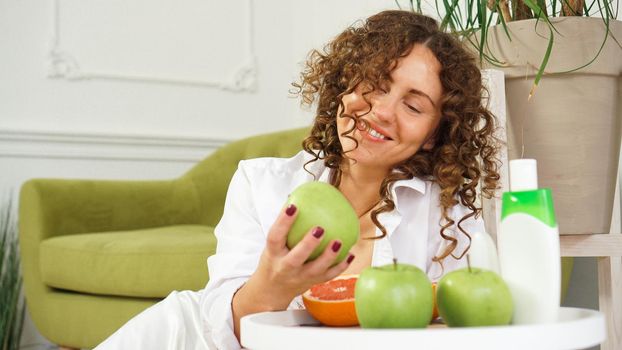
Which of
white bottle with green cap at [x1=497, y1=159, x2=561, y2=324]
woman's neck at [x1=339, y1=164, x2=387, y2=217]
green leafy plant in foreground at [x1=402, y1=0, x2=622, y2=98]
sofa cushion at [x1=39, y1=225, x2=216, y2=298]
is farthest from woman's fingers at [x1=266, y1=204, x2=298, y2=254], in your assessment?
sofa cushion at [x1=39, y1=225, x2=216, y2=298]

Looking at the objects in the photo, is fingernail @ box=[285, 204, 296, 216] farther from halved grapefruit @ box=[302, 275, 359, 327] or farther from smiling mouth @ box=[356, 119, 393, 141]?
smiling mouth @ box=[356, 119, 393, 141]

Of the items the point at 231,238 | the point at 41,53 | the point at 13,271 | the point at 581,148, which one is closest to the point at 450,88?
the point at 581,148

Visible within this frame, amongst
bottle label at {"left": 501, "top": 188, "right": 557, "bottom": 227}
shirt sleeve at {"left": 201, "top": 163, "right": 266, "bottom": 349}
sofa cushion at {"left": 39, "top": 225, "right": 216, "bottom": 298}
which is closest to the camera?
bottle label at {"left": 501, "top": 188, "right": 557, "bottom": 227}

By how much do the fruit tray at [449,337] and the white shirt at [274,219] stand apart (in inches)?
21.8

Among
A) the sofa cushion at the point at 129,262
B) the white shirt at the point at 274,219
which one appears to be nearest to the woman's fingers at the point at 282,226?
the white shirt at the point at 274,219

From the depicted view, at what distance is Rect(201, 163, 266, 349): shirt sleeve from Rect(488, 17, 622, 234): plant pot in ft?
1.76

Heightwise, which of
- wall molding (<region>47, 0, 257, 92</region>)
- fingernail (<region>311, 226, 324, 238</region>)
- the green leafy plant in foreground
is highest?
wall molding (<region>47, 0, 257, 92</region>)

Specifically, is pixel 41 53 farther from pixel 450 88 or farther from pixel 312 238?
pixel 312 238

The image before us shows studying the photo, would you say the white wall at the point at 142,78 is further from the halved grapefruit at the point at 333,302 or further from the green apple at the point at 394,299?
the green apple at the point at 394,299

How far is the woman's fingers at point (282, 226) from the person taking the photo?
0.89 m

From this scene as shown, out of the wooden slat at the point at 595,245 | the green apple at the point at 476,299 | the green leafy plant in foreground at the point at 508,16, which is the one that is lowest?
the wooden slat at the point at 595,245

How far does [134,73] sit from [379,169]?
7.93 ft

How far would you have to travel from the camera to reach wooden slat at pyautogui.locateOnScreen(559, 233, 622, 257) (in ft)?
5.08

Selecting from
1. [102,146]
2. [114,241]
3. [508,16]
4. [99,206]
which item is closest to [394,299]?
[508,16]
